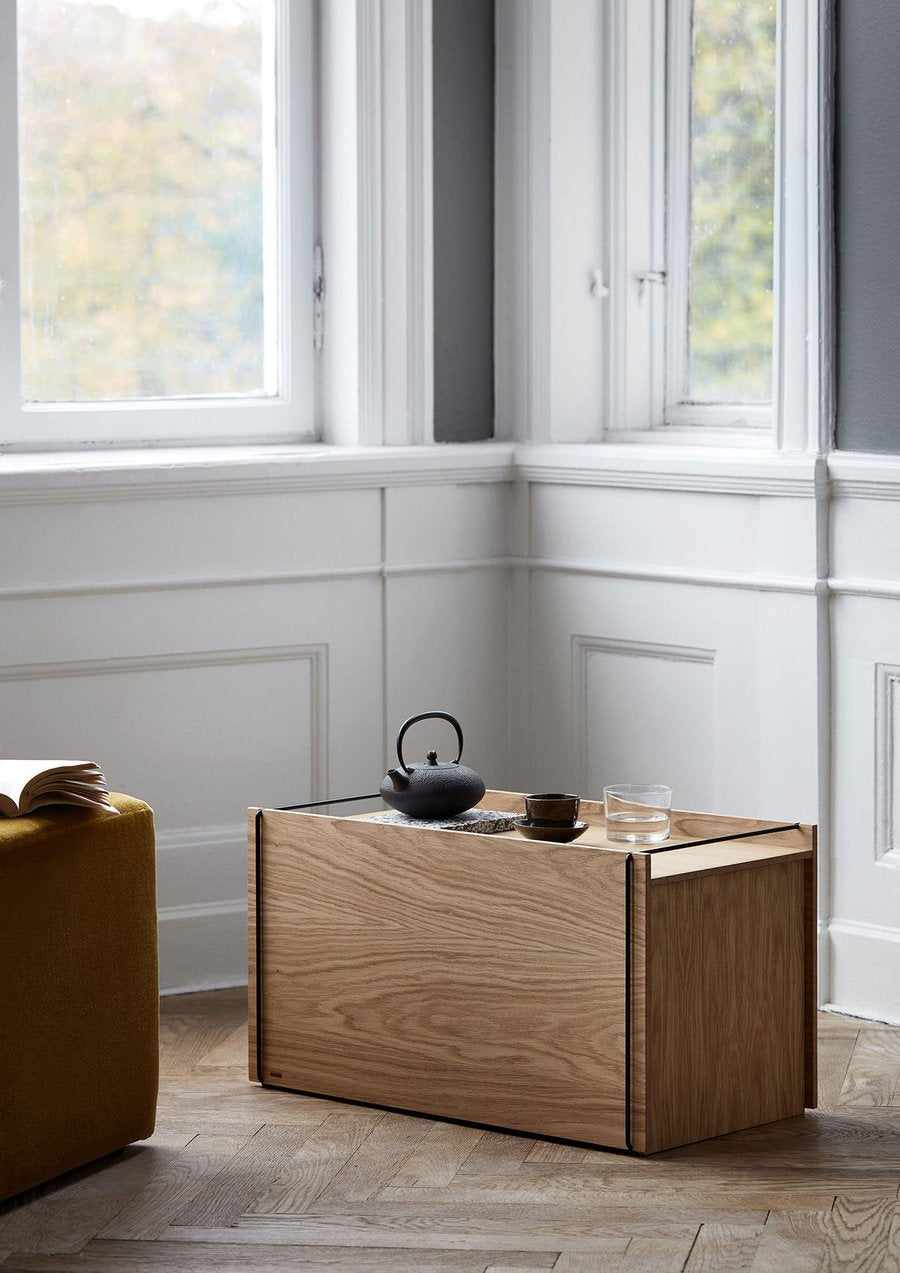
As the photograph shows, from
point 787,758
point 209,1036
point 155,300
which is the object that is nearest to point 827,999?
point 787,758

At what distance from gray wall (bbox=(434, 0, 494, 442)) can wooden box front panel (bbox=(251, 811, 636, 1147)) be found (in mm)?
1336

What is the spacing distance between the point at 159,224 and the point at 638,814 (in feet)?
5.43

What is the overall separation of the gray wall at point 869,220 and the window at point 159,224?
1.13 meters

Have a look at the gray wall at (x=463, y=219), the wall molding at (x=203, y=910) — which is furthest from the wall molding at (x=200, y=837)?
the gray wall at (x=463, y=219)

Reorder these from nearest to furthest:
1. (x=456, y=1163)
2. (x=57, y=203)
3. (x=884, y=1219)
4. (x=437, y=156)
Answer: (x=884, y=1219) < (x=456, y=1163) < (x=57, y=203) < (x=437, y=156)

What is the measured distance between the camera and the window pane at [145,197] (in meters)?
3.69

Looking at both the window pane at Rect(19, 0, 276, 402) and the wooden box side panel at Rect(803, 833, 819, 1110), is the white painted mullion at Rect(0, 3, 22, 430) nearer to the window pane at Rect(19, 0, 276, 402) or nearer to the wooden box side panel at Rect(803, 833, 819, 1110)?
the window pane at Rect(19, 0, 276, 402)

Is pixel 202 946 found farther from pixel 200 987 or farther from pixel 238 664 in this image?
pixel 238 664

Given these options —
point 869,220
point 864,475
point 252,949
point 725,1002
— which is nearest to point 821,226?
point 869,220

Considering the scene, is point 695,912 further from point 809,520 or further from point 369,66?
point 369,66

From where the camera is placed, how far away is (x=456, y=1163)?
2742mm

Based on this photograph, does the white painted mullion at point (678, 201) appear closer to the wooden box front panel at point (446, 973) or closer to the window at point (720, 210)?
the window at point (720, 210)

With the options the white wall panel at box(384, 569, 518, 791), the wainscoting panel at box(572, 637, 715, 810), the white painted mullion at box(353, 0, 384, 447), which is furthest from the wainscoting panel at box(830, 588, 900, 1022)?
the white painted mullion at box(353, 0, 384, 447)

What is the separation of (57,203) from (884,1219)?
2.36 m
